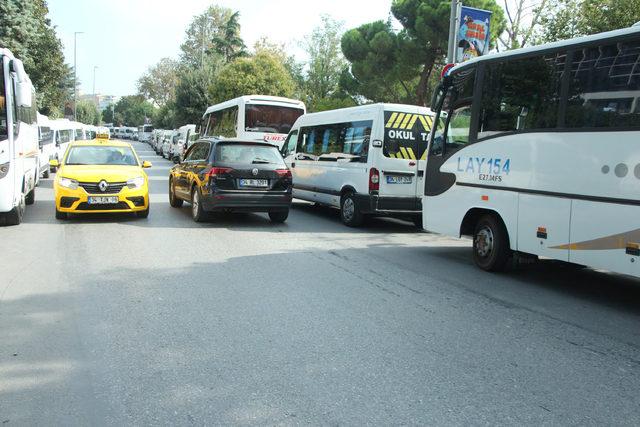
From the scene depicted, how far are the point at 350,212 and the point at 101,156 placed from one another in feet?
17.5

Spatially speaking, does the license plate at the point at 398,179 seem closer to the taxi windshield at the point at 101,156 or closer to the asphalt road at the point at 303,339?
the asphalt road at the point at 303,339

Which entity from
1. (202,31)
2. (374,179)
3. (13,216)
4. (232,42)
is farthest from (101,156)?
(202,31)

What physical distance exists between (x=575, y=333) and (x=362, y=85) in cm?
2927

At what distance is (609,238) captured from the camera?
6156mm

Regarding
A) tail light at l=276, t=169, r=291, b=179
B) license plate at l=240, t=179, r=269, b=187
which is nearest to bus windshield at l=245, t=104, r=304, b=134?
tail light at l=276, t=169, r=291, b=179

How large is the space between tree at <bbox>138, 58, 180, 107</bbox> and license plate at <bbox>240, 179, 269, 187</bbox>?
79.4 m

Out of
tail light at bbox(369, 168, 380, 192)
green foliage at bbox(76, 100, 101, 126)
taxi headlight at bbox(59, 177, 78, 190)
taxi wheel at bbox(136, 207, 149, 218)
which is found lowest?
taxi wheel at bbox(136, 207, 149, 218)

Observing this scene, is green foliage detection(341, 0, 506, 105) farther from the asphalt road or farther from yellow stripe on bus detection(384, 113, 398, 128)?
the asphalt road

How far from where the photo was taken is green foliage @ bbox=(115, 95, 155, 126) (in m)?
128

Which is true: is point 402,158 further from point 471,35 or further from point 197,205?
point 471,35

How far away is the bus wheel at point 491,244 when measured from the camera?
7.76 m

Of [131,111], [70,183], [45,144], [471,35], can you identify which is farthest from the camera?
[131,111]

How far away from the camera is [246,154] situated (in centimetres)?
1153

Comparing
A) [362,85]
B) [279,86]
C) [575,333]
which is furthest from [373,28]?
[575,333]
